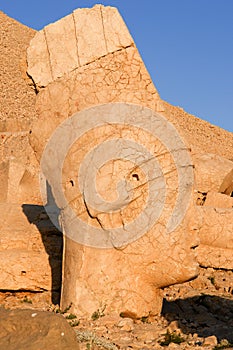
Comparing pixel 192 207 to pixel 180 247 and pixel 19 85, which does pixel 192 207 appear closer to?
pixel 180 247

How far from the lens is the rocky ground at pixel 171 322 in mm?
5156

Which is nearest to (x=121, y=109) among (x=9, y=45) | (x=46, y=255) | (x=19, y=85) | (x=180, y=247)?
(x=180, y=247)

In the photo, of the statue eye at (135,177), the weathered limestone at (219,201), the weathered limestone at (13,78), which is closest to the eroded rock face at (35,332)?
the statue eye at (135,177)

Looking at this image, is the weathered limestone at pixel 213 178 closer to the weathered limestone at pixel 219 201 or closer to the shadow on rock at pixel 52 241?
the weathered limestone at pixel 219 201

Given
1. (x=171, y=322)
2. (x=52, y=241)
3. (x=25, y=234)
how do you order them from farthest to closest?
(x=25, y=234)
(x=52, y=241)
(x=171, y=322)

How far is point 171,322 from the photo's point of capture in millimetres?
6121

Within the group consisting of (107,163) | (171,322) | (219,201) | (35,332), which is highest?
(107,163)

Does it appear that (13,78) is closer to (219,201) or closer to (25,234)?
(219,201)

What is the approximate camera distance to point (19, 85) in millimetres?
41906

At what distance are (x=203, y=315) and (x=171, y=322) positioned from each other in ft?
2.10

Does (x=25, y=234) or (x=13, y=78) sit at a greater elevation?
(x=13, y=78)

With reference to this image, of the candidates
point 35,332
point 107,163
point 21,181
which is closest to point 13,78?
point 21,181

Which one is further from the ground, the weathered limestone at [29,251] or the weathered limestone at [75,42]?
the weathered limestone at [75,42]

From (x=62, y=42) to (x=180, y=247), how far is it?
2.57 metres
